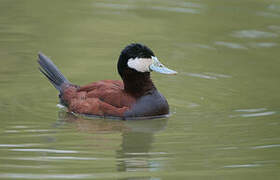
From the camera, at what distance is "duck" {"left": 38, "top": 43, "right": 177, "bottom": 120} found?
8.41 meters

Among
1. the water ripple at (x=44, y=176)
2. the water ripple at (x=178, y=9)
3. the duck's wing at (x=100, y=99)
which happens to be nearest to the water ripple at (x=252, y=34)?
the water ripple at (x=178, y=9)

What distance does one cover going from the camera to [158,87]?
998 cm

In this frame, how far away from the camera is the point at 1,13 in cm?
1399

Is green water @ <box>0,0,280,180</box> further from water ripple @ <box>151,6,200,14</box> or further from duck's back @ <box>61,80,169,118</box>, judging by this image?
duck's back @ <box>61,80,169,118</box>

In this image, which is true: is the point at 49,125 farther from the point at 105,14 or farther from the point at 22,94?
the point at 105,14

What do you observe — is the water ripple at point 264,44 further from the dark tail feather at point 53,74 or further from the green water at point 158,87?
the dark tail feather at point 53,74

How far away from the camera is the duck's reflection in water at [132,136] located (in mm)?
6543

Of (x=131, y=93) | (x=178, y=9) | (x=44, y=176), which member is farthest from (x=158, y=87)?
(x=178, y=9)

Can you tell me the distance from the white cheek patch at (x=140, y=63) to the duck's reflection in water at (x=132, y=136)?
0.68 m

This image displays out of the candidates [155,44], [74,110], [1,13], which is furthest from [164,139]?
[1,13]

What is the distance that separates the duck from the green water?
165mm

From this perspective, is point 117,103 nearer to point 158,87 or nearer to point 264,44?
point 158,87

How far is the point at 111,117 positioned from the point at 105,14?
584 centimetres

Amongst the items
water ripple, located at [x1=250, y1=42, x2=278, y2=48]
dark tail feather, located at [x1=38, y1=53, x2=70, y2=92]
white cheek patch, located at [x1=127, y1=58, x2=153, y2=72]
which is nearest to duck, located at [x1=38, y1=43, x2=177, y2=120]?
white cheek patch, located at [x1=127, y1=58, x2=153, y2=72]
